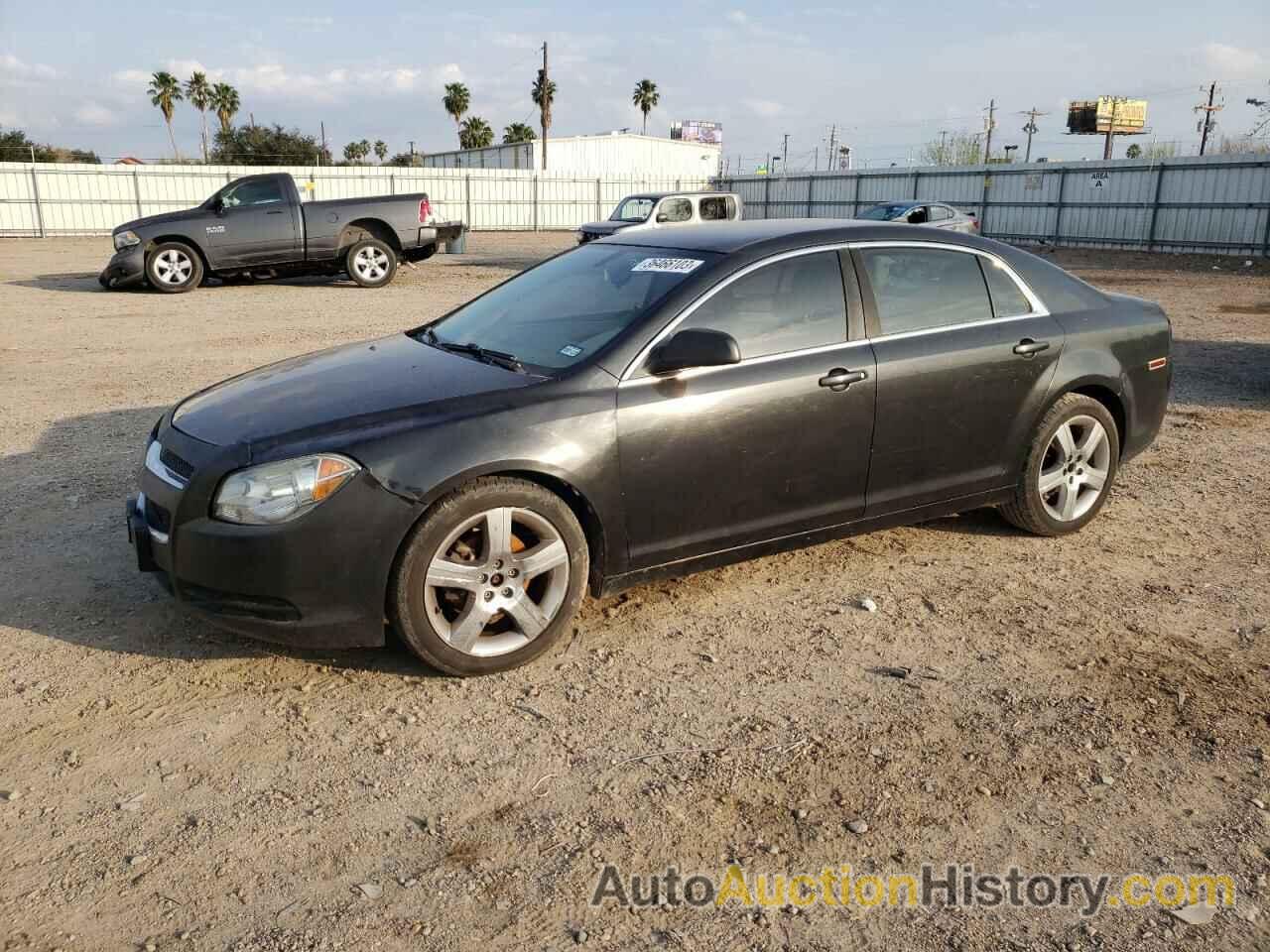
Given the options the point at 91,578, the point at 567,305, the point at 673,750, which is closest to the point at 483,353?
the point at 567,305

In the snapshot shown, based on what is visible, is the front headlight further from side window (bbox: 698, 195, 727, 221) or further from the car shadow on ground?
side window (bbox: 698, 195, 727, 221)

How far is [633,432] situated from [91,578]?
261 centimetres

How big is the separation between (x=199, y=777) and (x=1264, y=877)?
3001mm

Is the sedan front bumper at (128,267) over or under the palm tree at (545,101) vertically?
under

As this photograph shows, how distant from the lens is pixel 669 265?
4.45 meters

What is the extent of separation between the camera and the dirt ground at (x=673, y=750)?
2598mm

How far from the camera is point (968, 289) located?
4.89m

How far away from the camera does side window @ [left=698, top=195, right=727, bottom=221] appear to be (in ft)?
67.6

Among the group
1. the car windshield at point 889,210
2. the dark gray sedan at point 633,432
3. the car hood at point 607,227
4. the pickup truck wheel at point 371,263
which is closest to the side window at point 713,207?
the car hood at point 607,227

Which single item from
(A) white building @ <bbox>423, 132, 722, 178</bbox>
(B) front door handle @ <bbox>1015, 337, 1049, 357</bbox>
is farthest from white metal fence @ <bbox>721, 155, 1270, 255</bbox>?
(A) white building @ <bbox>423, 132, 722, 178</bbox>

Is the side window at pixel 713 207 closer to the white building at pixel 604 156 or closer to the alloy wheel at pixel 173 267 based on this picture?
the alloy wheel at pixel 173 267

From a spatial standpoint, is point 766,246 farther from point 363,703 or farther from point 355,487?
point 363,703

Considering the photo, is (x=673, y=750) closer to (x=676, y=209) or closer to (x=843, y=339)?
(x=843, y=339)

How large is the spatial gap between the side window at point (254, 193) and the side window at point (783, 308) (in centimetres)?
1372
